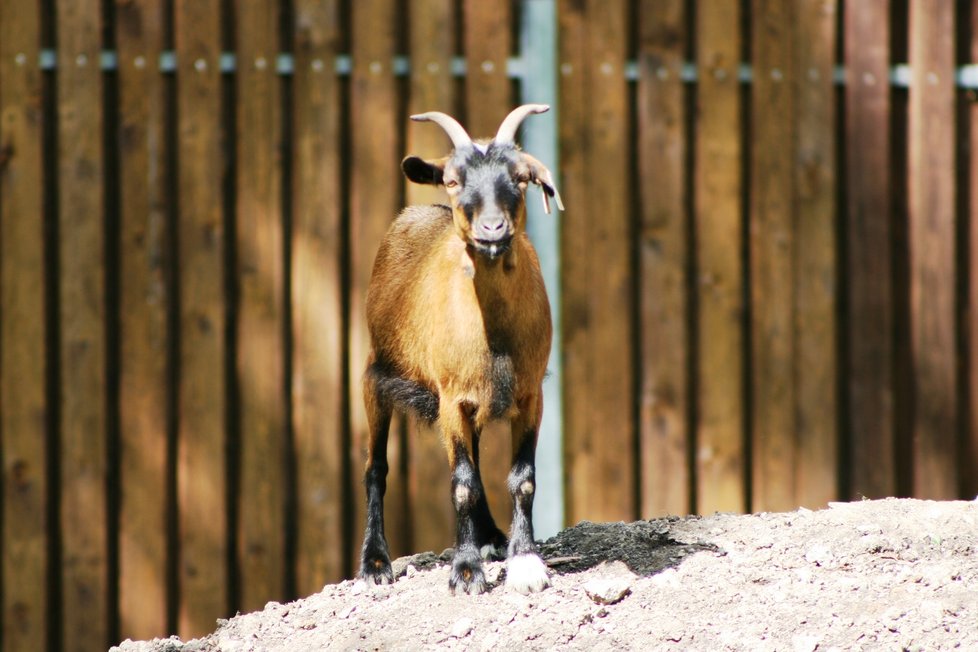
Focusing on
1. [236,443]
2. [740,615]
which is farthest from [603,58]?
[740,615]

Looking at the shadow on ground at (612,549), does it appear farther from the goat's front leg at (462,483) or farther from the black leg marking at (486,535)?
the goat's front leg at (462,483)

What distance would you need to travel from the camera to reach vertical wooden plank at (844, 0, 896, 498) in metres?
7.41

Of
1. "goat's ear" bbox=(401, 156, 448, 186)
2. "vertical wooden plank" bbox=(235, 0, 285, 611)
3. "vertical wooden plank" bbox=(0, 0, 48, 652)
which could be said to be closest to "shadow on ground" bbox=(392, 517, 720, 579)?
"vertical wooden plank" bbox=(235, 0, 285, 611)

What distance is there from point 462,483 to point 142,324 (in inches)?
99.9

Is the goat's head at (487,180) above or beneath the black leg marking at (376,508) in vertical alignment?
above

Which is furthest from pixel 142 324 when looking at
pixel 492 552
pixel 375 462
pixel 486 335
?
pixel 486 335

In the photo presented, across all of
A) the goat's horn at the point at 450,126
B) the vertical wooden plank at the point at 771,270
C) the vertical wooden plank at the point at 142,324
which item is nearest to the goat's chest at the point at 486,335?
the goat's horn at the point at 450,126

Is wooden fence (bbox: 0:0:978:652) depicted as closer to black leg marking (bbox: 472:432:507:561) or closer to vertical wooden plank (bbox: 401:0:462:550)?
vertical wooden plank (bbox: 401:0:462:550)

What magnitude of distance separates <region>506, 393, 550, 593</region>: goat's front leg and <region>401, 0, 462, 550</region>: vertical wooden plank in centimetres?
172

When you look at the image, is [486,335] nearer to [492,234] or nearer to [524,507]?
[492,234]

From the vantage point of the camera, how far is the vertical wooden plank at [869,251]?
741 centimetres

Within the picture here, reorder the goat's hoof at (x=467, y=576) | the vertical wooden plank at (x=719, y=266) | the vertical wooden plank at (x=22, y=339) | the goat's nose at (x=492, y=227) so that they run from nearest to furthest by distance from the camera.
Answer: the goat's nose at (x=492, y=227), the goat's hoof at (x=467, y=576), the vertical wooden plank at (x=22, y=339), the vertical wooden plank at (x=719, y=266)

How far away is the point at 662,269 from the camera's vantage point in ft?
23.4

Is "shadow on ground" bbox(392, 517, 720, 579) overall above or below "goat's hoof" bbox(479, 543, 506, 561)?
above
